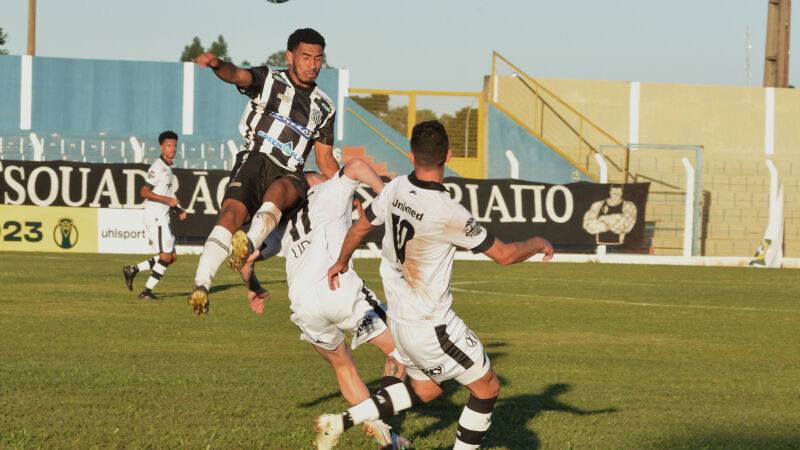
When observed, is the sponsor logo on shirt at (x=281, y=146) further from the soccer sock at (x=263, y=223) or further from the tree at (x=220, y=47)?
the tree at (x=220, y=47)

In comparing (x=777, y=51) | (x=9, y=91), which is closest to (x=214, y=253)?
(x=9, y=91)

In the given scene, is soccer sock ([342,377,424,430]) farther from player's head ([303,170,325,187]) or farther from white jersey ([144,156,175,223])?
white jersey ([144,156,175,223])

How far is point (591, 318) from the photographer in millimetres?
12555

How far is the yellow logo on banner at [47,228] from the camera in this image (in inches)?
917

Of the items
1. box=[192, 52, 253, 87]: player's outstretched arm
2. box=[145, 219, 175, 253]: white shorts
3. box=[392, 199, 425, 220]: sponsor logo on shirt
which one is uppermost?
box=[192, 52, 253, 87]: player's outstretched arm

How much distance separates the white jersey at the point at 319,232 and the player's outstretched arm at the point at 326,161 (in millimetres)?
727

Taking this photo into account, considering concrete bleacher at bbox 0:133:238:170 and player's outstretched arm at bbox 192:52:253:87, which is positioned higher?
concrete bleacher at bbox 0:133:238:170

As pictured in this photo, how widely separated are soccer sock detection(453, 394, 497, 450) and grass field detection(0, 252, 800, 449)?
0.69 meters

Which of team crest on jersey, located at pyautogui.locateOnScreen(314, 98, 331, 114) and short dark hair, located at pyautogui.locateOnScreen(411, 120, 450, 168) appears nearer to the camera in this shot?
short dark hair, located at pyautogui.locateOnScreen(411, 120, 450, 168)

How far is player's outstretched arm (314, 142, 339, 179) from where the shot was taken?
699cm

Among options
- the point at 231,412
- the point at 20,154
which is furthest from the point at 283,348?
the point at 20,154

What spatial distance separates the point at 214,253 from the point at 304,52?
1648 mm

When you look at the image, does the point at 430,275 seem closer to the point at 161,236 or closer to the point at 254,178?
the point at 254,178

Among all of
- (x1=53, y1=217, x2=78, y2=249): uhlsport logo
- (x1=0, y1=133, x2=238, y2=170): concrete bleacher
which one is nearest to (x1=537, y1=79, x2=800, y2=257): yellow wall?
(x1=0, y1=133, x2=238, y2=170): concrete bleacher
